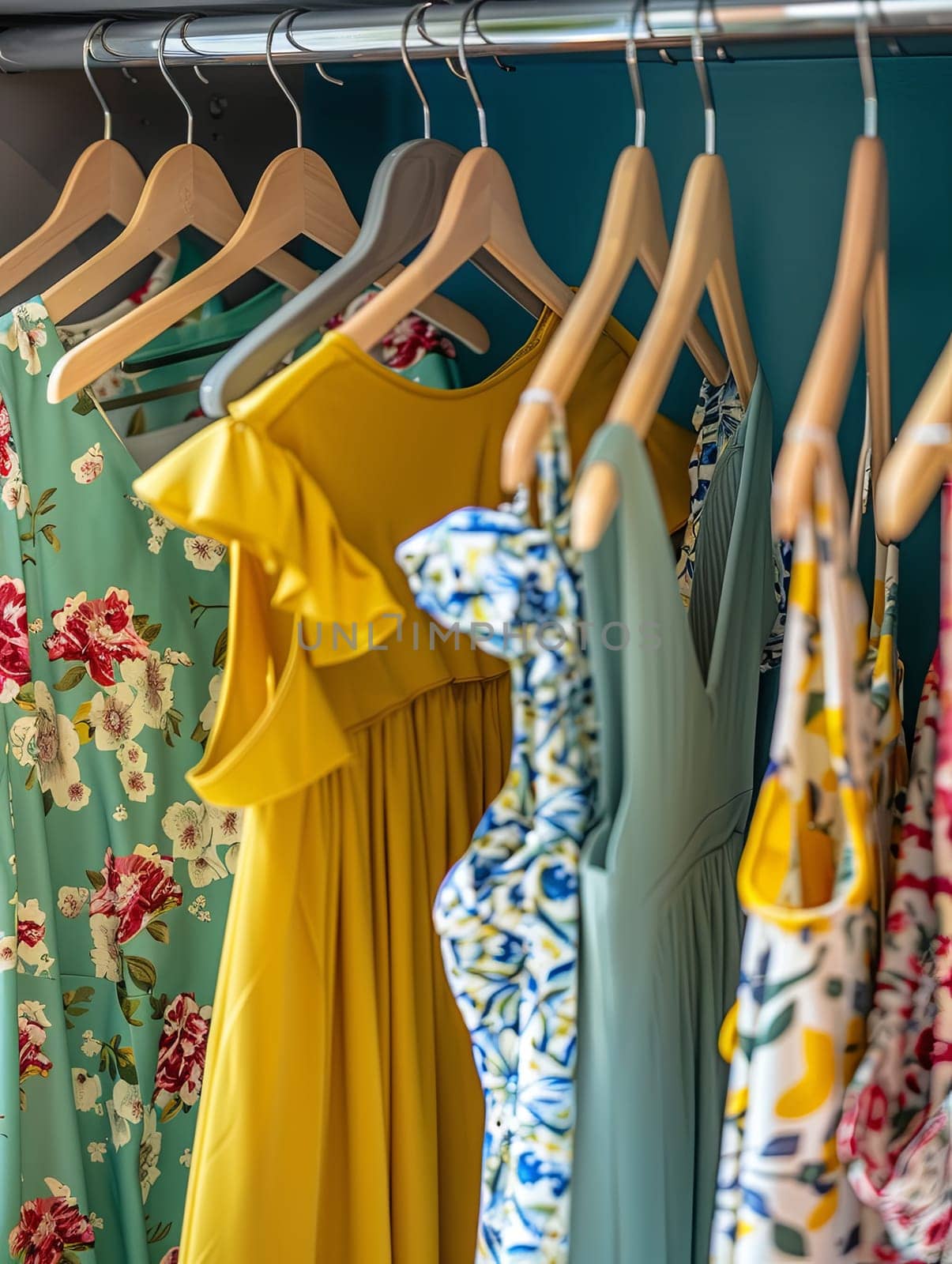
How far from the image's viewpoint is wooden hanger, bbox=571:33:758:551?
64 centimetres

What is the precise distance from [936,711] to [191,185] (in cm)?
72

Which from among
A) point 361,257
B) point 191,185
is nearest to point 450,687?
point 361,257

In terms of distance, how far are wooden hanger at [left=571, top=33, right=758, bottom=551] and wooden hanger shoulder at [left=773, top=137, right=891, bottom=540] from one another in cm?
8

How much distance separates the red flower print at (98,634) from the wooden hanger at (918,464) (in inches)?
26.1

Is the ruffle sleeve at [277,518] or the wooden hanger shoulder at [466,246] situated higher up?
the wooden hanger shoulder at [466,246]

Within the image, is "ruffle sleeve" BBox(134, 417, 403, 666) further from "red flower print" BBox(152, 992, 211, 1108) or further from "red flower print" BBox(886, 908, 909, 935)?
"red flower print" BBox(152, 992, 211, 1108)

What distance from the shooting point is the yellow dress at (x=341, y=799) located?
0.75 m

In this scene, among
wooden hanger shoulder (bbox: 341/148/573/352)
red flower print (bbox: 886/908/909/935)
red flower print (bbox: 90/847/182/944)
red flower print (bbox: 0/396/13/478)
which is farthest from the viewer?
red flower print (bbox: 90/847/182/944)

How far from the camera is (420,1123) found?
0.89m

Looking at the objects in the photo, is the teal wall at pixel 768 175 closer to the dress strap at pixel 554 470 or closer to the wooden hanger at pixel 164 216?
the wooden hanger at pixel 164 216

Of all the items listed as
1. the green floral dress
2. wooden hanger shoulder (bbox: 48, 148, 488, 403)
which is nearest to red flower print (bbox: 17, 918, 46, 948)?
the green floral dress

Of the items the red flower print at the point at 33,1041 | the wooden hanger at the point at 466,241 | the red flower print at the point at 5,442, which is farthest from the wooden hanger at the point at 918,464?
the red flower print at the point at 33,1041

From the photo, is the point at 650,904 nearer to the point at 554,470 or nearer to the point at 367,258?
the point at 554,470

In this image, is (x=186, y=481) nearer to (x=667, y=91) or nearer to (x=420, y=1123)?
(x=420, y=1123)
